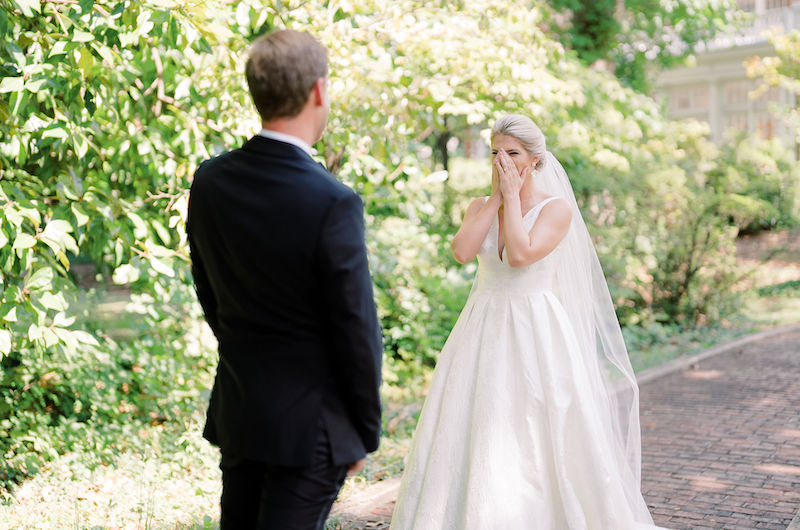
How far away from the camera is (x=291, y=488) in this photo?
86.2 inches

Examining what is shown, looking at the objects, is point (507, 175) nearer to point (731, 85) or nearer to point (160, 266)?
point (160, 266)

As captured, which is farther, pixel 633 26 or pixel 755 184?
pixel 633 26

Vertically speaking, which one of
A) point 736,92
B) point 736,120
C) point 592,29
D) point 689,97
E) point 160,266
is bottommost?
point 736,120

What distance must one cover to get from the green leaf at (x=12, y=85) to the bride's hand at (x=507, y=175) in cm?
217

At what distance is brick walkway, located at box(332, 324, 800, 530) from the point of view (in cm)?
468

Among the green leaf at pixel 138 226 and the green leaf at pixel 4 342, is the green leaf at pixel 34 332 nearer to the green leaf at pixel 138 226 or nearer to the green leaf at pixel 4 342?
the green leaf at pixel 4 342

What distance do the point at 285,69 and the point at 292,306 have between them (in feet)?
1.89

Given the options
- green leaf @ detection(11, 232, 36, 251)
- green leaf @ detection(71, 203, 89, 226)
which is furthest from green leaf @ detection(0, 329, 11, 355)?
green leaf @ detection(71, 203, 89, 226)

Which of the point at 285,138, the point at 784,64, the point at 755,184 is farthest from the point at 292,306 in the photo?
the point at 784,64

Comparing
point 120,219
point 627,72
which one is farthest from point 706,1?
point 120,219

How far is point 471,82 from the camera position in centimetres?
744

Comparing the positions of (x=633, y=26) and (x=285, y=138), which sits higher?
(x=633, y=26)

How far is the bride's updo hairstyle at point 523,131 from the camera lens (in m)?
3.83

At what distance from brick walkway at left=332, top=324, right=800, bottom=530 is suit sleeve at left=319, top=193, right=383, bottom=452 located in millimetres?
2530
